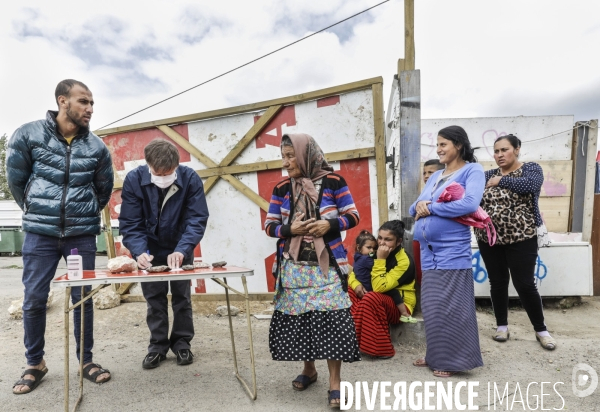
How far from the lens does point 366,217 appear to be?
4.52 meters

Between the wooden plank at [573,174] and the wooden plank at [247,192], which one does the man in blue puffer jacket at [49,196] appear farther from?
the wooden plank at [573,174]

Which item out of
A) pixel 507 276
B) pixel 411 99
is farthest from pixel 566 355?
pixel 411 99

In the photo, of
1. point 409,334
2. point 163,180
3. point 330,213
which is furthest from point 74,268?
point 409,334

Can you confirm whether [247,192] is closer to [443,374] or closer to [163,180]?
[163,180]

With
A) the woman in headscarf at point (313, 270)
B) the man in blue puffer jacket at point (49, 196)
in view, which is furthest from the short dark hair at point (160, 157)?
the woman in headscarf at point (313, 270)

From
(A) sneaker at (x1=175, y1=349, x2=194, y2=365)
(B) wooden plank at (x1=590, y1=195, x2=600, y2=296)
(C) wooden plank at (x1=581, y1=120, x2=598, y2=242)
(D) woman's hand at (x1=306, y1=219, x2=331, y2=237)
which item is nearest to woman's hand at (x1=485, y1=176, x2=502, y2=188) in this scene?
(D) woman's hand at (x1=306, y1=219, x2=331, y2=237)

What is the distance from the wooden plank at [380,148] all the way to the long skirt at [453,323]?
1.49 m

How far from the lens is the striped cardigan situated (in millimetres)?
2541

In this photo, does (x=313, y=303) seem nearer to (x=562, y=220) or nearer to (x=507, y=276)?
(x=507, y=276)

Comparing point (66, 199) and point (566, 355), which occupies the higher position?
point (66, 199)

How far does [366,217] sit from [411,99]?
139 cm

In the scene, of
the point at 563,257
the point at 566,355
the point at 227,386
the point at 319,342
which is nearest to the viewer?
the point at 319,342

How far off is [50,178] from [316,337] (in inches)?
83.2

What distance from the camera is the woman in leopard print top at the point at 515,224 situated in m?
3.37
